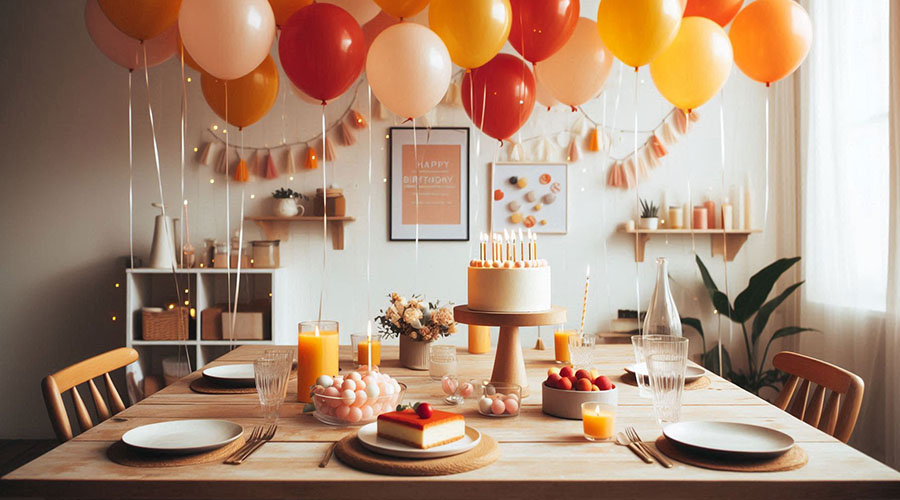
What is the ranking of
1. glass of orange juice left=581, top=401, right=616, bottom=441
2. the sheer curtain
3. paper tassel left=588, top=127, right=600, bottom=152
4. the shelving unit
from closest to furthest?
glass of orange juice left=581, top=401, right=616, bottom=441 < the sheer curtain < the shelving unit < paper tassel left=588, top=127, right=600, bottom=152

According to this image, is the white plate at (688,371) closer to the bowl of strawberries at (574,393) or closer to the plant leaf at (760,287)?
the bowl of strawberries at (574,393)

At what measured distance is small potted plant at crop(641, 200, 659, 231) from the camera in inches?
141

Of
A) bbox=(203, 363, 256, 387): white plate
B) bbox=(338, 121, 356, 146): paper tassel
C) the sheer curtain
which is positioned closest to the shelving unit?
bbox=(338, 121, 356, 146): paper tassel

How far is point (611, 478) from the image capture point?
3.67 ft

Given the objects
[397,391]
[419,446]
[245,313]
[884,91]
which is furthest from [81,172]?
[884,91]

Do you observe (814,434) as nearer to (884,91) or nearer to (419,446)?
(419,446)

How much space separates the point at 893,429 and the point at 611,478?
7.20 ft

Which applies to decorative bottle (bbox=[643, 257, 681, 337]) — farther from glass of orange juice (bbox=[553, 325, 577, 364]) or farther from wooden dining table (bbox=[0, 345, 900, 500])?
wooden dining table (bbox=[0, 345, 900, 500])

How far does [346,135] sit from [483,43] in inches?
73.6

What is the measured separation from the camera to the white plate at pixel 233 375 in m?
1.81

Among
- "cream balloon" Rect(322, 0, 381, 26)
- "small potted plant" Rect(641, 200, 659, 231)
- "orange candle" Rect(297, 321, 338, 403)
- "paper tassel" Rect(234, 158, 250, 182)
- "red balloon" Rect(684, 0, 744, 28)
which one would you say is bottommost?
"orange candle" Rect(297, 321, 338, 403)

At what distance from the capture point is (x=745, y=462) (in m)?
1.19

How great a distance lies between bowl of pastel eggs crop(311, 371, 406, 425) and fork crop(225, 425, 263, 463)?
0.46 ft

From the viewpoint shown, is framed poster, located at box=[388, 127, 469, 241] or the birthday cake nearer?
the birthday cake
